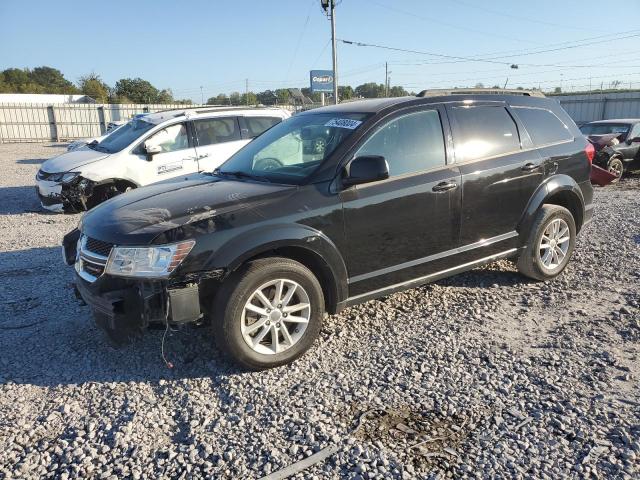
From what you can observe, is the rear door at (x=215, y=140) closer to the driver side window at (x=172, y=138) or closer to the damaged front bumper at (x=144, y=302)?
the driver side window at (x=172, y=138)

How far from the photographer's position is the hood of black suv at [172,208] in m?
3.35

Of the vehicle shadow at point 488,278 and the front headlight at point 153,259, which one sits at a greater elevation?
the front headlight at point 153,259

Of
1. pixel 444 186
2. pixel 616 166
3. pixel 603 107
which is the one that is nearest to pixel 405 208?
pixel 444 186

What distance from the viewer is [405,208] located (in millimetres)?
4062

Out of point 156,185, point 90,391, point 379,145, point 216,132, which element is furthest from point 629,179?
point 90,391

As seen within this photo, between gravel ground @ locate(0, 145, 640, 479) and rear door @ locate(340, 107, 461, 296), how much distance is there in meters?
0.53

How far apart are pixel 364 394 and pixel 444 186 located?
A: 1.94 metres

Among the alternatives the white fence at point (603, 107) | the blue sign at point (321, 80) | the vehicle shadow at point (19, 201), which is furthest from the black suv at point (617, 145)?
the white fence at point (603, 107)

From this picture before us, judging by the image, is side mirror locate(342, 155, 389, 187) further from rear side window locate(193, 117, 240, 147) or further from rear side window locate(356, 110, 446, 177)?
rear side window locate(193, 117, 240, 147)

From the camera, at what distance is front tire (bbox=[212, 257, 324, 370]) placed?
335 cm

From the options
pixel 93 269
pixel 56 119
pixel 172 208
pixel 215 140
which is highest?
pixel 56 119

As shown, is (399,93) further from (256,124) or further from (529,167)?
(529,167)

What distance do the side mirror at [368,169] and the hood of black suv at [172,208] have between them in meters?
0.47

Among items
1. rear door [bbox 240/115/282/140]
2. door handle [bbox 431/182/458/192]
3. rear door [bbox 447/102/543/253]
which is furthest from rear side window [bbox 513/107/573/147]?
rear door [bbox 240/115/282/140]
